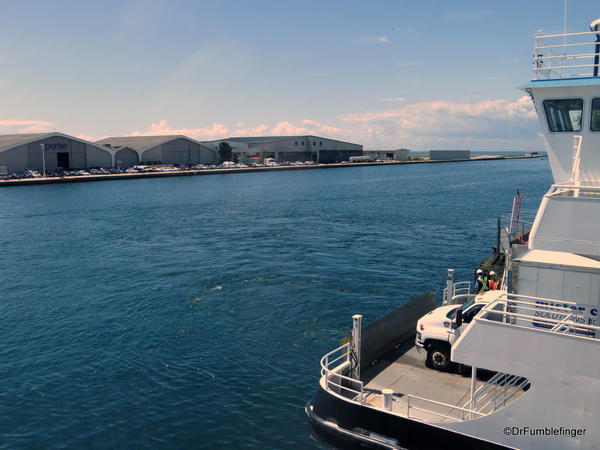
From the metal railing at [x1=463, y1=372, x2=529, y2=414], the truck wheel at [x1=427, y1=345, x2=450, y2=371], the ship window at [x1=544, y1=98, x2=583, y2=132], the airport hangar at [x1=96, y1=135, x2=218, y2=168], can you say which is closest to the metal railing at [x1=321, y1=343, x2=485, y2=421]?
the metal railing at [x1=463, y1=372, x2=529, y2=414]

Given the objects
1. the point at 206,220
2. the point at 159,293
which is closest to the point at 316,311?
the point at 159,293

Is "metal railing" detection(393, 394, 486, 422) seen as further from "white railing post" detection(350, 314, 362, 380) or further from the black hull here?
"white railing post" detection(350, 314, 362, 380)

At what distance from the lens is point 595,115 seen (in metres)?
15.7

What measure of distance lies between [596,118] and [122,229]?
193 feet

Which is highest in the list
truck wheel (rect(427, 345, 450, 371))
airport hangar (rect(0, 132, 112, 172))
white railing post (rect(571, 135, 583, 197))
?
Answer: airport hangar (rect(0, 132, 112, 172))

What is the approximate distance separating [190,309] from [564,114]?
24.4 metres

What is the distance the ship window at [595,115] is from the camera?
51.2 ft

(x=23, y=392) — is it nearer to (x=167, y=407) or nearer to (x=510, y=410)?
(x=167, y=407)

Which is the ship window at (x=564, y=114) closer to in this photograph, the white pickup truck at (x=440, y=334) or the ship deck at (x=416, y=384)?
the white pickup truck at (x=440, y=334)

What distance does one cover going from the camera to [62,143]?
145 meters

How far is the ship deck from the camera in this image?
1519cm

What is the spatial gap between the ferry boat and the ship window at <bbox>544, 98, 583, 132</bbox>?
1.2 inches

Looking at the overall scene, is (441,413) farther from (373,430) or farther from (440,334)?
(440,334)

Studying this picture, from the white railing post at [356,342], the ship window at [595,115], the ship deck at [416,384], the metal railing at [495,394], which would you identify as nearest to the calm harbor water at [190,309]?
the white railing post at [356,342]
